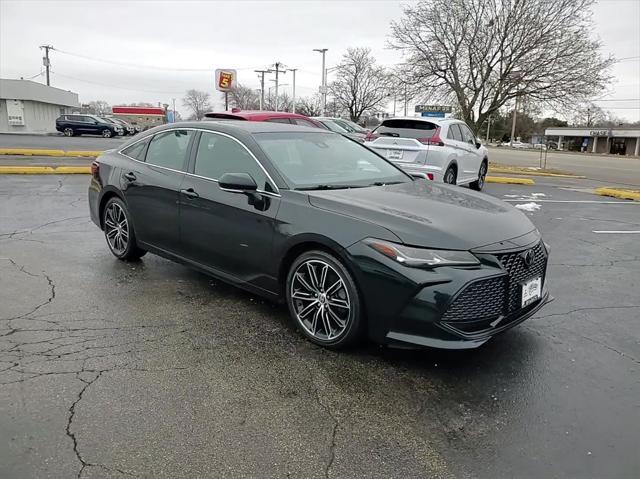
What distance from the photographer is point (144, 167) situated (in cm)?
517

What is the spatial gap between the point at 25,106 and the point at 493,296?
49.5 meters

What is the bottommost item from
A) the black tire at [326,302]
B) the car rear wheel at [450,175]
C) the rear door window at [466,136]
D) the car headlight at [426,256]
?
the black tire at [326,302]

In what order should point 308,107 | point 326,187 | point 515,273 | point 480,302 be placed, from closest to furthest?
point 480,302 → point 515,273 → point 326,187 → point 308,107

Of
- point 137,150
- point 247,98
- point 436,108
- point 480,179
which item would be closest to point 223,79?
point 436,108

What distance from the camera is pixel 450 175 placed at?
10.2 m

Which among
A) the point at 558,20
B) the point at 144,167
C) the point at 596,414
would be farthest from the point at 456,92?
A: the point at 596,414

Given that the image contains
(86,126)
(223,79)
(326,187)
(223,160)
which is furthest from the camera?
(86,126)

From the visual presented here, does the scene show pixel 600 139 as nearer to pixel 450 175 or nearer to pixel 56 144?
pixel 56 144

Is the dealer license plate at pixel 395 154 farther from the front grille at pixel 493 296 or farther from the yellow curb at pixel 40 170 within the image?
the yellow curb at pixel 40 170

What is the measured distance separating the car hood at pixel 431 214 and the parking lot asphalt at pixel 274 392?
2.86 feet

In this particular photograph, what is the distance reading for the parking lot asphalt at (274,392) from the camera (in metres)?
2.47

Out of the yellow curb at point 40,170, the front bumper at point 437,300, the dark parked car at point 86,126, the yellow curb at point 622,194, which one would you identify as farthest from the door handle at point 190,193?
the dark parked car at point 86,126

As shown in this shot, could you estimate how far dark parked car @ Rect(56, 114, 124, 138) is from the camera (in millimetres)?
36062

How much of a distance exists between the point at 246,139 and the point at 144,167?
142 cm
